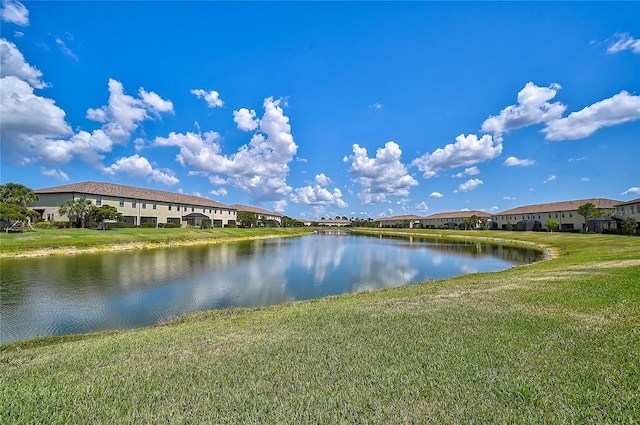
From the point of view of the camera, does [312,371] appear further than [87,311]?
No

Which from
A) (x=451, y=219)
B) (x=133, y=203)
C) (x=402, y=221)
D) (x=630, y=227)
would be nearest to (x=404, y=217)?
(x=402, y=221)

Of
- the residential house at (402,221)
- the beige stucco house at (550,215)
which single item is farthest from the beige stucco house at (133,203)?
the residential house at (402,221)

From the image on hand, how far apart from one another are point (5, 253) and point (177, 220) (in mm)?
37682

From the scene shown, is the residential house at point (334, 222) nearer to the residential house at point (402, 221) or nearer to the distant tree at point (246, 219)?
the residential house at point (402, 221)

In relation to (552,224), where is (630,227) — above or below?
below

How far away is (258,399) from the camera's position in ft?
12.4

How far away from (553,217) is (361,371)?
81781mm

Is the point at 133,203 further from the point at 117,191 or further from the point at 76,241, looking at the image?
the point at 76,241

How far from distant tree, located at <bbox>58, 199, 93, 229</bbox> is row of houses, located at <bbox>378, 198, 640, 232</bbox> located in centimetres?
7737

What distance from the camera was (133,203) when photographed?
50.3m

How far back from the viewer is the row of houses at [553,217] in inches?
1960

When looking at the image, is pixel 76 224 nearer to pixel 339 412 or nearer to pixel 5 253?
pixel 5 253

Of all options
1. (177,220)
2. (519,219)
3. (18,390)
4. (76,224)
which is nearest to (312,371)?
(18,390)

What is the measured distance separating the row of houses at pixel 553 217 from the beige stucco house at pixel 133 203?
241ft
